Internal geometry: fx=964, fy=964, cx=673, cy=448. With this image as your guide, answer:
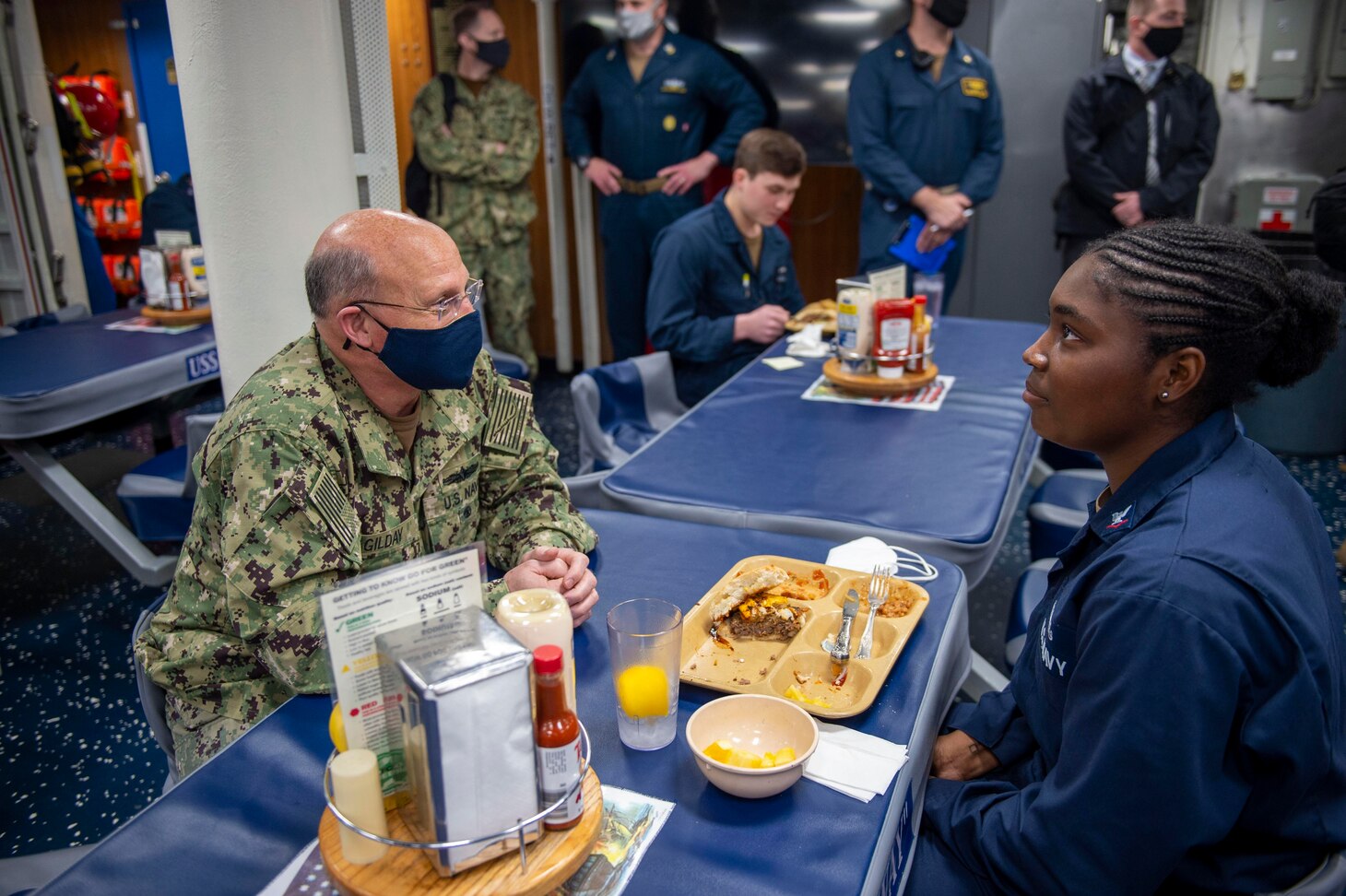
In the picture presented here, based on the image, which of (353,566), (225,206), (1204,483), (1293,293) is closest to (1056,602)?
(1204,483)

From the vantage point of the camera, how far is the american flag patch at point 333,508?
4.42 feet

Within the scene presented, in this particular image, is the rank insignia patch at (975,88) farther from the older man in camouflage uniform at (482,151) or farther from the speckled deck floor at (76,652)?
the older man in camouflage uniform at (482,151)

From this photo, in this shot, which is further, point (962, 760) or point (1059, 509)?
point (1059, 509)

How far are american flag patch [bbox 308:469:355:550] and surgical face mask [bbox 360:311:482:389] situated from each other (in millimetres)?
203

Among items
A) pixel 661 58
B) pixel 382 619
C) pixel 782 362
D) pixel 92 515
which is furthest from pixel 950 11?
pixel 382 619

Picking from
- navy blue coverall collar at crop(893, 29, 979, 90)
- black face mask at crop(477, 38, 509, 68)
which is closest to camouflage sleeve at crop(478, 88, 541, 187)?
black face mask at crop(477, 38, 509, 68)

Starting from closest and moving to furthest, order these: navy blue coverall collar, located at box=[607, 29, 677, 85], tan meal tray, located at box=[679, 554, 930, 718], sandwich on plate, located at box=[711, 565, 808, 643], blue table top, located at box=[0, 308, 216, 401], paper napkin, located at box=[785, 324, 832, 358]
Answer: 1. tan meal tray, located at box=[679, 554, 930, 718]
2. sandwich on plate, located at box=[711, 565, 808, 643]
3. blue table top, located at box=[0, 308, 216, 401]
4. paper napkin, located at box=[785, 324, 832, 358]
5. navy blue coverall collar, located at box=[607, 29, 677, 85]

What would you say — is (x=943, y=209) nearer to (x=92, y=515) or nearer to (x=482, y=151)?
(x=482, y=151)

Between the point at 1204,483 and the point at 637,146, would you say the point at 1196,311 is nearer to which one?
the point at 1204,483

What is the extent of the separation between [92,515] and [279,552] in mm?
2332

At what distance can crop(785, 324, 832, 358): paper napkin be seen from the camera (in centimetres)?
320

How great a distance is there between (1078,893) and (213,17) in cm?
226

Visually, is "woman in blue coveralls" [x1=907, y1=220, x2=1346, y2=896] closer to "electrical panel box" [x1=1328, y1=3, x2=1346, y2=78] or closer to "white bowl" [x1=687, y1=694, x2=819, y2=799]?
"white bowl" [x1=687, y1=694, x2=819, y2=799]

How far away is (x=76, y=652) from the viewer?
296 cm
